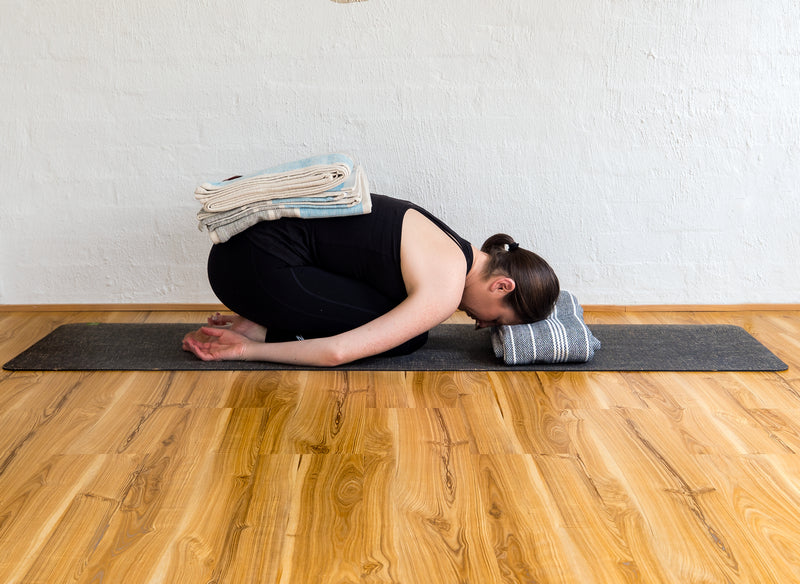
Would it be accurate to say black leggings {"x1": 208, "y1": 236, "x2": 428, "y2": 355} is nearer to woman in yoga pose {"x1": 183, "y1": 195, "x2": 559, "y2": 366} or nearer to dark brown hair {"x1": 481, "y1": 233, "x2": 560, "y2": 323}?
woman in yoga pose {"x1": 183, "y1": 195, "x2": 559, "y2": 366}

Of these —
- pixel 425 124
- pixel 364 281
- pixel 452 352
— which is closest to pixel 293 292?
pixel 364 281

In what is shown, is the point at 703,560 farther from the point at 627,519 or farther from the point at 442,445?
the point at 442,445

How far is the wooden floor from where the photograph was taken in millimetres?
1186

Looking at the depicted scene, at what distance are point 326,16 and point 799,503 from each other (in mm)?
2040

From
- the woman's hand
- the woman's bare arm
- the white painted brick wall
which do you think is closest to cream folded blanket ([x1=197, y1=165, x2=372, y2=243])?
the woman's bare arm

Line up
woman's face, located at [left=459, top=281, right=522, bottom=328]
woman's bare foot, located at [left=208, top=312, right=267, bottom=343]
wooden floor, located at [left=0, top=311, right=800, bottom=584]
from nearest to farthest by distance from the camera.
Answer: wooden floor, located at [left=0, top=311, right=800, bottom=584] < woman's face, located at [left=459, top=281, right=522, bottom=328] < woman's bare foot, located at [left=208, top=312, right=267, bottom=343]

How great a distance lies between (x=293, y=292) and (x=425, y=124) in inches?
36.0

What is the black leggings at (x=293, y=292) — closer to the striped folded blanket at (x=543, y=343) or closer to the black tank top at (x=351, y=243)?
the black tank top at (x=351, y=243)

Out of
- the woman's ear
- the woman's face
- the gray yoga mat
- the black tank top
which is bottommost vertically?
the gray yoga mat

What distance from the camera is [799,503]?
4.52ft

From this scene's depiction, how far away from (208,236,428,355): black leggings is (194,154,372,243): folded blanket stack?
10 cm

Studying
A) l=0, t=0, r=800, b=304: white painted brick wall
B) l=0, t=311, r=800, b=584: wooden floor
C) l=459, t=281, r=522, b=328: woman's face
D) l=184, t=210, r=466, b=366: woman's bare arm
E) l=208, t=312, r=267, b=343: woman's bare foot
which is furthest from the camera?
l=0, t=0, r=800, b=304: white painted brick wall

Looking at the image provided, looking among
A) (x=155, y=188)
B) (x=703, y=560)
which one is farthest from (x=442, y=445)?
(x=155, y=188)

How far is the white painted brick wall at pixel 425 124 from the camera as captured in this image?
2518mm
